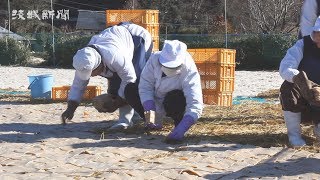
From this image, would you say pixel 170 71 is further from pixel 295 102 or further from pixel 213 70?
pixel 213 70

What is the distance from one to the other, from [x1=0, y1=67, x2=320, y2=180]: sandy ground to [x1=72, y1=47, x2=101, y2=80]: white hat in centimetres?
57

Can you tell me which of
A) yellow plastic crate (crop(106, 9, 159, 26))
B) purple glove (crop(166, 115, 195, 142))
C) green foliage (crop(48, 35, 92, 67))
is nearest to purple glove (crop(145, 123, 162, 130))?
purple glove (crop(166, 115, 195, 142))

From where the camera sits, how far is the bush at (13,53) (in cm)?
2472

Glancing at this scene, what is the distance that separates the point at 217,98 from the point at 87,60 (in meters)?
3.41

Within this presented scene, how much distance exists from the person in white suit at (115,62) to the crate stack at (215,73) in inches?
89.3

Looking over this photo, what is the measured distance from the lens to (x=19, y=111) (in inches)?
269

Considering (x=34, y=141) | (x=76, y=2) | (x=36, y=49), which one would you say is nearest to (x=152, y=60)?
(x=34, y=141)

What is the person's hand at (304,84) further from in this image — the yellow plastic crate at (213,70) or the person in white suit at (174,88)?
the yellow plastic crate at (213,70)

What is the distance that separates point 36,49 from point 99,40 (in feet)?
82.6

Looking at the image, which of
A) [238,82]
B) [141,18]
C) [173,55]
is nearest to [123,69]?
[173,55]

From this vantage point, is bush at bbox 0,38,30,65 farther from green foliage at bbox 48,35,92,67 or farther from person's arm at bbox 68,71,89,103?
person's arm at bbox 68,71,89,103

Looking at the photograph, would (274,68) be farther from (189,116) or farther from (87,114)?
(189,116)

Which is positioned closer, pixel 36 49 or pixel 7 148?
pixel 7 148

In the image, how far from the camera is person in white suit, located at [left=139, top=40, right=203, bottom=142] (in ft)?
15.0
